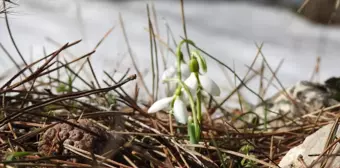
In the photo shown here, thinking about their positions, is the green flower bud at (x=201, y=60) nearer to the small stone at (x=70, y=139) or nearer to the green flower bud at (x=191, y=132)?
the green flower bud at (x=191, y=132)

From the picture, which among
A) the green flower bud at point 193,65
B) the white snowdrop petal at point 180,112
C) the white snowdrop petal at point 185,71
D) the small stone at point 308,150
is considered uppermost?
the green flower bud at point 193,65

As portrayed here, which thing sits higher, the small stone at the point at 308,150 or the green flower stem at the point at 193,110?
the green flower stem at the point at 193,110

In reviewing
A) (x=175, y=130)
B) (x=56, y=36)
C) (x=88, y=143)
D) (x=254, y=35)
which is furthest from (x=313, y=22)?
(x=88, y=143)

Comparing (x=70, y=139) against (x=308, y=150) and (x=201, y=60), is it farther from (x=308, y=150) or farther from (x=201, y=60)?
(x=308, y=150)

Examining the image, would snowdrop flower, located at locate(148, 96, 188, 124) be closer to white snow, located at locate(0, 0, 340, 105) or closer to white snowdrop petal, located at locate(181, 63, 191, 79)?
white snowdrop petal, located at locate(181, 63, 191, 79)

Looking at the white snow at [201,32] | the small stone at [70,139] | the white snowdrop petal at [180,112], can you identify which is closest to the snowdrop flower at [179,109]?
the white snowdrop petal at [180,112]

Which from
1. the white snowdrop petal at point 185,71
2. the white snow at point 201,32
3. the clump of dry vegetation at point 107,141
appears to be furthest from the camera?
the white snow at point 201,32

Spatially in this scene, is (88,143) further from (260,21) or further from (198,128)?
(260,21)
